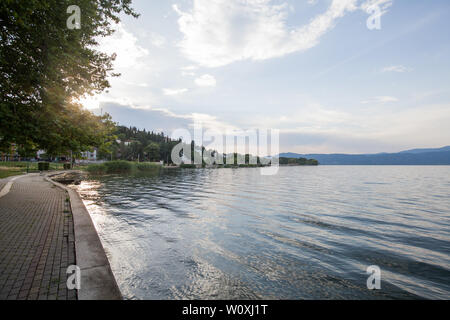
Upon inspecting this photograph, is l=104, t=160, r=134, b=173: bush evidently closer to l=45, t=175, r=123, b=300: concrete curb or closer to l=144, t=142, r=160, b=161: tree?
l=45, t=175, r=123, b=300: concrete curb

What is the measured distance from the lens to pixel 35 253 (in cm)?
543

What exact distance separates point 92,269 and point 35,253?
80.4 inches

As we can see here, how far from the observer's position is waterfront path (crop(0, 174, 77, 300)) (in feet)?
12.8

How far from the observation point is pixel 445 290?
5.02 meters

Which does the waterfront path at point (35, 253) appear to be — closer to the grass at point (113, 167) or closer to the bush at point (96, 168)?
the bush at point (96, 168)

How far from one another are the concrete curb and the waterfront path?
19 cm

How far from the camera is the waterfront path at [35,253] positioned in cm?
390

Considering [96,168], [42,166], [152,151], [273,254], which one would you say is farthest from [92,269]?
[152,151]

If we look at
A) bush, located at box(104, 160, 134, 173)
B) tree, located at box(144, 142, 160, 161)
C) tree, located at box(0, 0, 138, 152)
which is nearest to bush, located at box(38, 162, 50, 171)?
bush, located at box(104, 160, 134, 173)

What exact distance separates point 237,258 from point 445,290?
16.6ft
